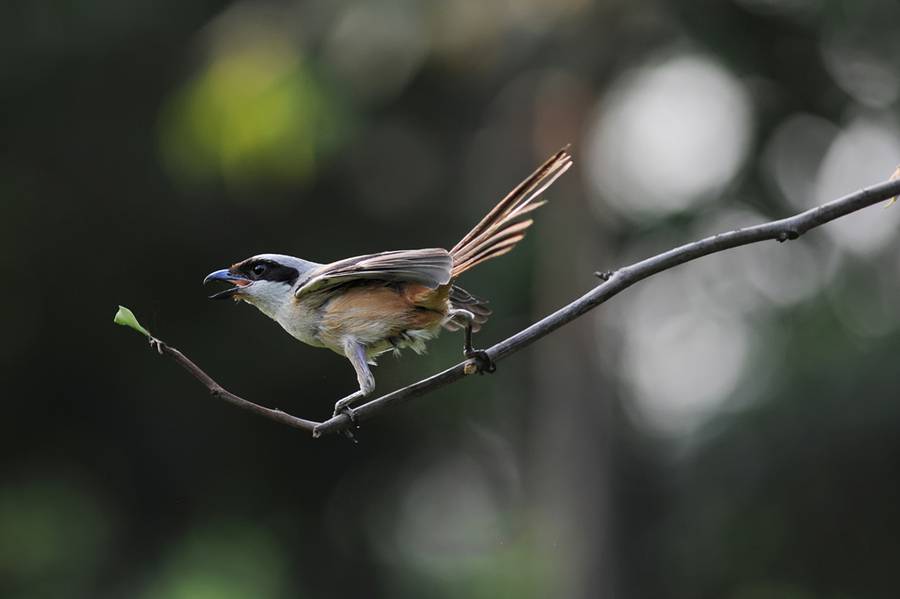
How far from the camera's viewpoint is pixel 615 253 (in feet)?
47.2

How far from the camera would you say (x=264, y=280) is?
4.59 m

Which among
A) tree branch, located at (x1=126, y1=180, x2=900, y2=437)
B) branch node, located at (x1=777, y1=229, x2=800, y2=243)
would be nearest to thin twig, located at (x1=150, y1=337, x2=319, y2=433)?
tree branch, located at (x1=126, y1=180, x2=900, y2=437)

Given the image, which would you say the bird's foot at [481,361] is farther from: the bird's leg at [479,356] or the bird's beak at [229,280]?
the bird's beak at [229,280]

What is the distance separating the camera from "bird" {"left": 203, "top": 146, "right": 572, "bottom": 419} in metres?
4.06

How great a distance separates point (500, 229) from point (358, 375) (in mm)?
694

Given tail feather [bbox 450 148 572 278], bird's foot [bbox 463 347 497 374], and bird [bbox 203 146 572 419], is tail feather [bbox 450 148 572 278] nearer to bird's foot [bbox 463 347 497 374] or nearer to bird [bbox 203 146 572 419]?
bird [bbox 203 146 572 419]

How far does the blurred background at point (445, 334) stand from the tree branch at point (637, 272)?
8.98 m

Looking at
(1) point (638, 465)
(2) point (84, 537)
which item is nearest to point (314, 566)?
(2) point (84, 537)

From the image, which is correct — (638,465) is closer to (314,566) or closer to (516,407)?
(516,407)

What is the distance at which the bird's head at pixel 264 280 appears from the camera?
14.9 feet

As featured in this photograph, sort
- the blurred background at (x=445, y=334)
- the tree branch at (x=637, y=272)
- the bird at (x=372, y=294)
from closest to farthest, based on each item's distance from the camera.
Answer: the tree branch at (x=637, y=272) → the bird at (x=372, y=294) → the blurred background at (x=445, y=334)

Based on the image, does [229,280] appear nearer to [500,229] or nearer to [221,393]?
[500,229]

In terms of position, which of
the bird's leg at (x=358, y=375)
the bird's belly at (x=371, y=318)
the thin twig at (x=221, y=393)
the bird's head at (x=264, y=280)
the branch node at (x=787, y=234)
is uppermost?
the bird's head at (x=264, y=280)

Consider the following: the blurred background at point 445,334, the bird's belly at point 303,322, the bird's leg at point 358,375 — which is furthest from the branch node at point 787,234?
the blurred background at point 445,334
